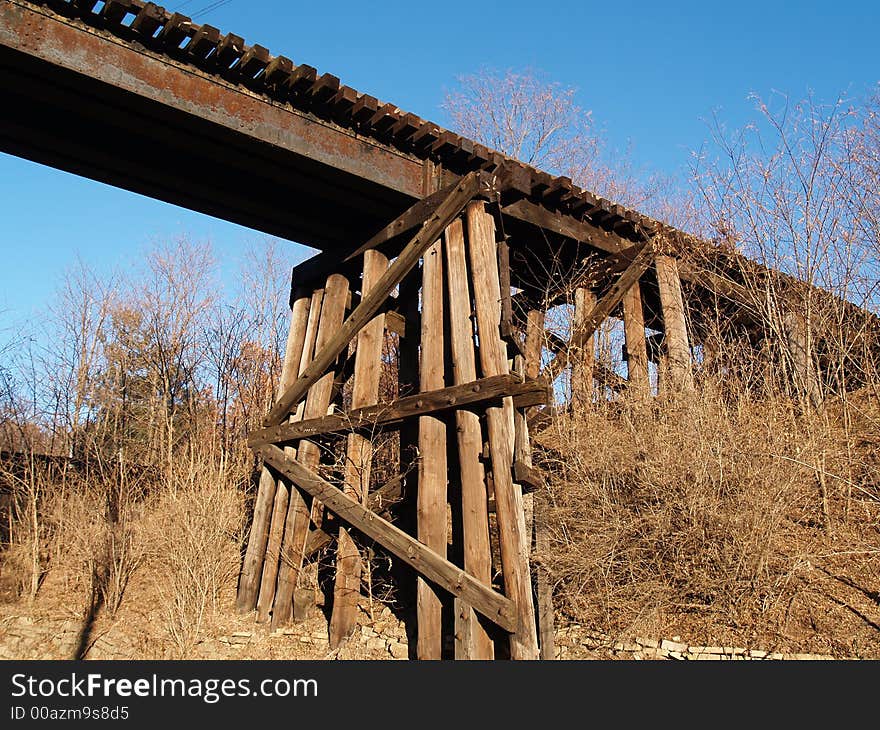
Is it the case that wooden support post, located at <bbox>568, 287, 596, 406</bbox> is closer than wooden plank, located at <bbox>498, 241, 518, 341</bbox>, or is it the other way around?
wooden plank, located at <bbox>498, 241, 518, 341</bbox>

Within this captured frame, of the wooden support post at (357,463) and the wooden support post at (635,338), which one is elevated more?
the wooden support post at (635,338)

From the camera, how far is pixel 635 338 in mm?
7645

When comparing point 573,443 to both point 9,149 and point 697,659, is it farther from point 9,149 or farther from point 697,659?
point 9,149

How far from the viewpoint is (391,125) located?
5.82m

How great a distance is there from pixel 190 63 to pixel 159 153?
37.8 inches

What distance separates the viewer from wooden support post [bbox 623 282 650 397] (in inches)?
291

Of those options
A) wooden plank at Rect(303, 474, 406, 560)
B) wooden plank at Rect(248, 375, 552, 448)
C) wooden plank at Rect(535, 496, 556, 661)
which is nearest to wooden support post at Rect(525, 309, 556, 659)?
wooden plank at Rect(535, 496, 556, 661)

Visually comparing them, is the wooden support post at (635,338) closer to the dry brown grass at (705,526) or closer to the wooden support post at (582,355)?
the wooden support post at (582,355)

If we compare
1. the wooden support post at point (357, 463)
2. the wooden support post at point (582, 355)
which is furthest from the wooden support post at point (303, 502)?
the wooden support post at point (582, 355)

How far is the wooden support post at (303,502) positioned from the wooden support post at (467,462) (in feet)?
4.12

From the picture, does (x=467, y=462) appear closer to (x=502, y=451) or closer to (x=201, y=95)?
(x=502, y=451)

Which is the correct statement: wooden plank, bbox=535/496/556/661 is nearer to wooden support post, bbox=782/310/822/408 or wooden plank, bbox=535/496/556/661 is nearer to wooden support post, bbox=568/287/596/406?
wooden support post, bbox=568/287/596/406

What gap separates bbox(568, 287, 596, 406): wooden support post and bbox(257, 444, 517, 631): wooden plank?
217cm

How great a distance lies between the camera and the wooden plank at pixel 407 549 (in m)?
4.55
